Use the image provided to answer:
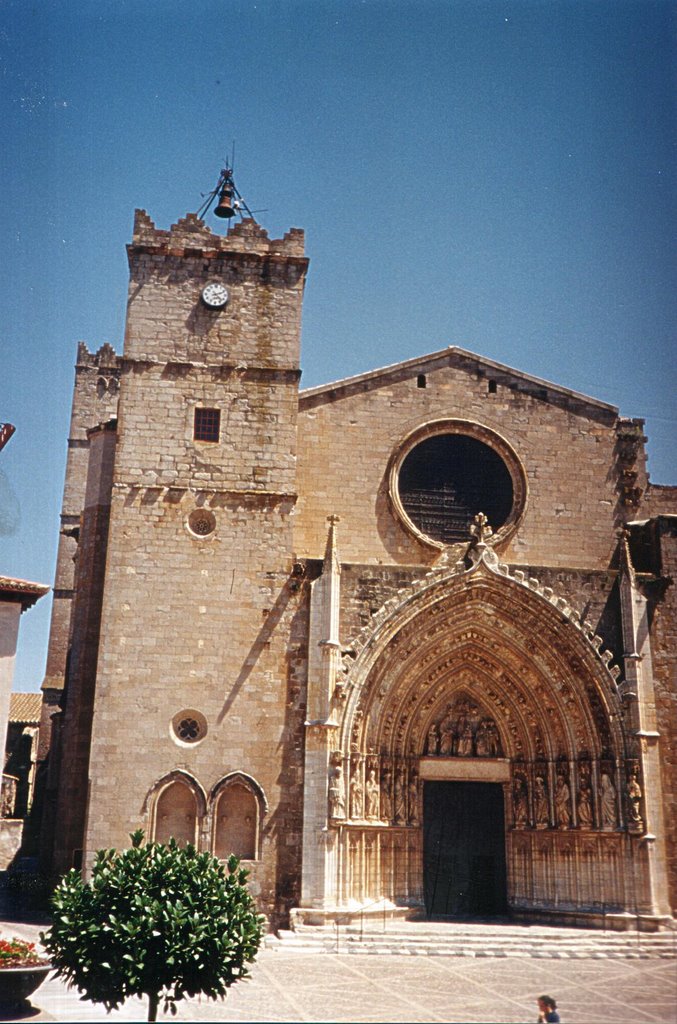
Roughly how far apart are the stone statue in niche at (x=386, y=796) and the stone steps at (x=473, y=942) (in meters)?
1.85

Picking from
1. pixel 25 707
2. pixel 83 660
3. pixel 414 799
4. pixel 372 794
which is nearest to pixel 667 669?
pixel 414 799

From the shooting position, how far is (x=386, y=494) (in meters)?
18.7

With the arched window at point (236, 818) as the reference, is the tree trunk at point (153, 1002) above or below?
below

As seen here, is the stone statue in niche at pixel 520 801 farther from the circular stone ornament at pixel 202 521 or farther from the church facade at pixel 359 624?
the circular stone ornament at pixel 202 521

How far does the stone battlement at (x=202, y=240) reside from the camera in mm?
18688

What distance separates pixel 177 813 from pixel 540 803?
6.14 meters

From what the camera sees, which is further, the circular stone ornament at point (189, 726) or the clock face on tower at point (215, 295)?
the clock face on tower at point (215, 295)

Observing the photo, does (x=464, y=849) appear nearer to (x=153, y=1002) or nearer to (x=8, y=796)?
(x=153, y=1002)

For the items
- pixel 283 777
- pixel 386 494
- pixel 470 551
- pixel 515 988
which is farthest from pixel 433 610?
pixel 515 988

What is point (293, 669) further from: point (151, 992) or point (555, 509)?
point (151, 992)

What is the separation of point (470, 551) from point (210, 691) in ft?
16.6

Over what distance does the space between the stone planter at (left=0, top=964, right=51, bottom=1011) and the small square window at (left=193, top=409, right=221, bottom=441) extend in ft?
31.2

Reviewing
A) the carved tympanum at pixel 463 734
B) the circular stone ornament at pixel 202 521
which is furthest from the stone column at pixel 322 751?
the carved tympanum at pixel 463 734

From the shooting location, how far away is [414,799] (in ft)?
56.8
